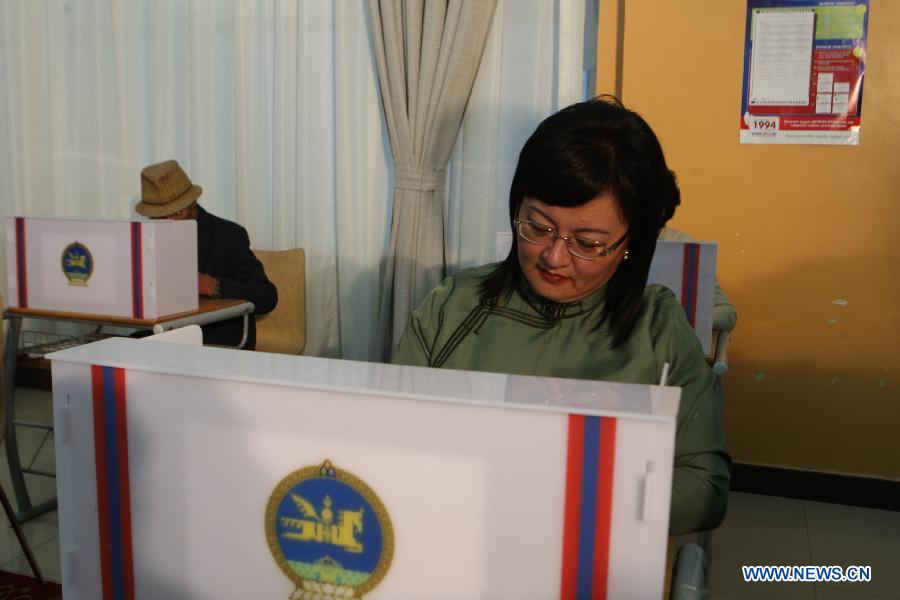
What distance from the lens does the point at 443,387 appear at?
629mm

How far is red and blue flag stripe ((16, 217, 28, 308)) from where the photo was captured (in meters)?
2.47

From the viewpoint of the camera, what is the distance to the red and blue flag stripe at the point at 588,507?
0.58 metres

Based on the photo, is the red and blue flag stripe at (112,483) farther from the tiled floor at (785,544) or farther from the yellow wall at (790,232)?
the yellow wall at (790,232)

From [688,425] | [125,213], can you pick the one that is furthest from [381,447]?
[125,213]

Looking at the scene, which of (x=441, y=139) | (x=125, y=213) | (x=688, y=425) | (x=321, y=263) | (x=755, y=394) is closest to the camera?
(x=688, y=425)

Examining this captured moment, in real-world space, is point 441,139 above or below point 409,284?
above

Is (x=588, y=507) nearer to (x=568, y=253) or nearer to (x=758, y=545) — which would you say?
(x=568, y=253)

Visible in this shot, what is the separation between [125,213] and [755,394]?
113 inches

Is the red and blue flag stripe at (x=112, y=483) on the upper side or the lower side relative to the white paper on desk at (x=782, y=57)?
lower

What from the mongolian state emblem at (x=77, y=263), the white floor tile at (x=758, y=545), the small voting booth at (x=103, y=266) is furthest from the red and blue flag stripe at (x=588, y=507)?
the mongolian state emblem at (x=77, y=263)

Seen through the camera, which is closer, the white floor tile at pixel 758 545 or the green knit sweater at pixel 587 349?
the green knit sweater at pixel 587 349

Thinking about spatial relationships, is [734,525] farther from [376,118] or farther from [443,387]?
[443,387]

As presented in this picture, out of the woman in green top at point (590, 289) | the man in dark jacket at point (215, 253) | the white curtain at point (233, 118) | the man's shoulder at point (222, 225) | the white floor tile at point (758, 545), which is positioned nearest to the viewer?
the woman in green top at point (590, 289)

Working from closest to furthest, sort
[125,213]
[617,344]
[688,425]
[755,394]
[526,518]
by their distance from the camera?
[526,518] < [688,425] < [617,344] < [755,394] < [125,213]
